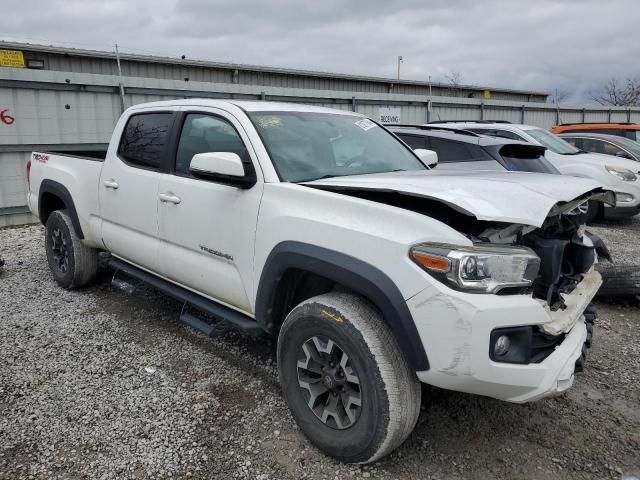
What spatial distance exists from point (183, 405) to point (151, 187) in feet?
5.28

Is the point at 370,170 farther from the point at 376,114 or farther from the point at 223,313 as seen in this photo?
the point at 376,114

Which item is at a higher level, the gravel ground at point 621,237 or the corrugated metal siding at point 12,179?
the corrugated metal siding at point 12,179

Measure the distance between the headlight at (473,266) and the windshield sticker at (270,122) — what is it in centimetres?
153

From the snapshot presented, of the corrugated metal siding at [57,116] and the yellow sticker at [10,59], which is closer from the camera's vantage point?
the corrugated metal siding at [57,116]

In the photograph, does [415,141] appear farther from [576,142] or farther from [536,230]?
[576,142]

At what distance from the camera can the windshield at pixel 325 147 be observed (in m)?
3.17

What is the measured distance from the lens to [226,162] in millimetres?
2893

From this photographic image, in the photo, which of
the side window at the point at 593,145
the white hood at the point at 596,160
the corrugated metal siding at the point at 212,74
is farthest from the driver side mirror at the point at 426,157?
the corrugated metal siding at the point at 212,74

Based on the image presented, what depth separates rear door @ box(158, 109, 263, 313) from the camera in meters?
3.04

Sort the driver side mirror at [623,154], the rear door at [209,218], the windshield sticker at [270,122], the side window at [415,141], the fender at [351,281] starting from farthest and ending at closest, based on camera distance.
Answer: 1. the driver side mirror at [623,154]
2. the side window at [415,141]
3. the windshield sticker at [270,122]
4. the rear door at [209,218]
5. the fender at [351,281]

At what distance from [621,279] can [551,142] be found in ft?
18.5

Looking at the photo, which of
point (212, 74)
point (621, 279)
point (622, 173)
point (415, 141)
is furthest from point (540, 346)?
point (212, 74)

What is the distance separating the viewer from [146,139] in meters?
4.12

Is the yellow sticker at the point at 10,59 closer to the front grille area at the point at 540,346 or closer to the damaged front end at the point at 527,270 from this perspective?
the damaged front end at the point at 527,270
